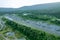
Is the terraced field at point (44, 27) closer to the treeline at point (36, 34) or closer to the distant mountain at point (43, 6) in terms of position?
the treeline at point (36, 34)

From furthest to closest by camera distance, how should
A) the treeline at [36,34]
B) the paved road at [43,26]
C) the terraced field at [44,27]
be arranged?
1. the paved road at [43,26]
2. the terraced field at [44,27]
3. the treeline at [36,34]

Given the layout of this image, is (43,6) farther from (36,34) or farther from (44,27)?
(36,34)

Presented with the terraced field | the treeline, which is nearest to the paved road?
the terraced field

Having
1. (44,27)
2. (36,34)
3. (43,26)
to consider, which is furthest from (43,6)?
(36,34)

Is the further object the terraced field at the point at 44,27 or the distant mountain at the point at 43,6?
the distant mountain at the point at 43,6

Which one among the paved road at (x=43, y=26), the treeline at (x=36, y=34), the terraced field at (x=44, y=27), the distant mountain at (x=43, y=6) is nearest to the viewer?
the treeline at (x=36, y=34)

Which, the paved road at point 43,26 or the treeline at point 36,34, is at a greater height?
the treeline at point 36,34

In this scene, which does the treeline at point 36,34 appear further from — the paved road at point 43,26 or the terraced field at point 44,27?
the paved road at point 43,26

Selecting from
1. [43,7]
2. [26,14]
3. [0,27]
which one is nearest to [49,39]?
[0,27]

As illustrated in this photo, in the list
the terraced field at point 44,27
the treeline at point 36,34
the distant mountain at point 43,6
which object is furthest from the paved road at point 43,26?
the distant mountain at point 43,6

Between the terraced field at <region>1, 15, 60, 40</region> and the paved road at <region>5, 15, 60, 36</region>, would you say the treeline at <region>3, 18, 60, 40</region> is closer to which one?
the terraced field at <region>1, 15, 60, 40</region>

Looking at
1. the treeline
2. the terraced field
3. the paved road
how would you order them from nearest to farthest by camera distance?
the treeline
the terraced field
the paved road

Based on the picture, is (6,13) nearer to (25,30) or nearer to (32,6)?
(32,6)

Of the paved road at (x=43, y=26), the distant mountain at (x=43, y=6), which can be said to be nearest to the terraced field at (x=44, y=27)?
the paved road at (x=43, y=26)
